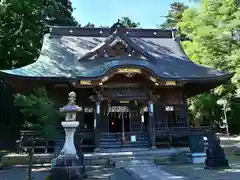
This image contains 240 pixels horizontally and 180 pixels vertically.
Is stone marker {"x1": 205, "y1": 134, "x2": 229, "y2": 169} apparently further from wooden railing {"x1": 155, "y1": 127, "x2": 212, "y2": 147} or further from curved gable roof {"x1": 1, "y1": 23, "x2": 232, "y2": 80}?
curved gable roof {"x1": 1, "y1": 23, "x2": 232, "y2": 80}

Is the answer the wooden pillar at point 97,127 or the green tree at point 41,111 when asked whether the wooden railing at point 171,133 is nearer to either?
the wooden pillar at point 97,127

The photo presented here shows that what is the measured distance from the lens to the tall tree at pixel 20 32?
1723 cm

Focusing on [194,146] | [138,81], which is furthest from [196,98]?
[194,146]

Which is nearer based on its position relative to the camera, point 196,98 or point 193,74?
point 193,74

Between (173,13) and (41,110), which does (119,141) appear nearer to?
(41,110)

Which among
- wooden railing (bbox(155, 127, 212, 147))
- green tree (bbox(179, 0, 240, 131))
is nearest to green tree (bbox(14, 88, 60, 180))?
wooden railing (bbox(155, 127, 212, 147))

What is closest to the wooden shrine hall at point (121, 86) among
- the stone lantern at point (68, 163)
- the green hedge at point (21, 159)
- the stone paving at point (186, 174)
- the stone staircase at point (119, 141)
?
the stone staircase at point (119, 141)

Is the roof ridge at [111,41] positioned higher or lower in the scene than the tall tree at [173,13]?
lower

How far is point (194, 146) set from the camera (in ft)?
36.5

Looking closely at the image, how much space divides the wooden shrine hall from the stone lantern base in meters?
5.05

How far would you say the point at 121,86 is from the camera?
13688 millimetres

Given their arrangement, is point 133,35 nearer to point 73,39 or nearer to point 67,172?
point 73,39

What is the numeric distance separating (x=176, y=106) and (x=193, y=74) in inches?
82.3

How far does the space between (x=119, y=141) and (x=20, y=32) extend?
11020 mm
